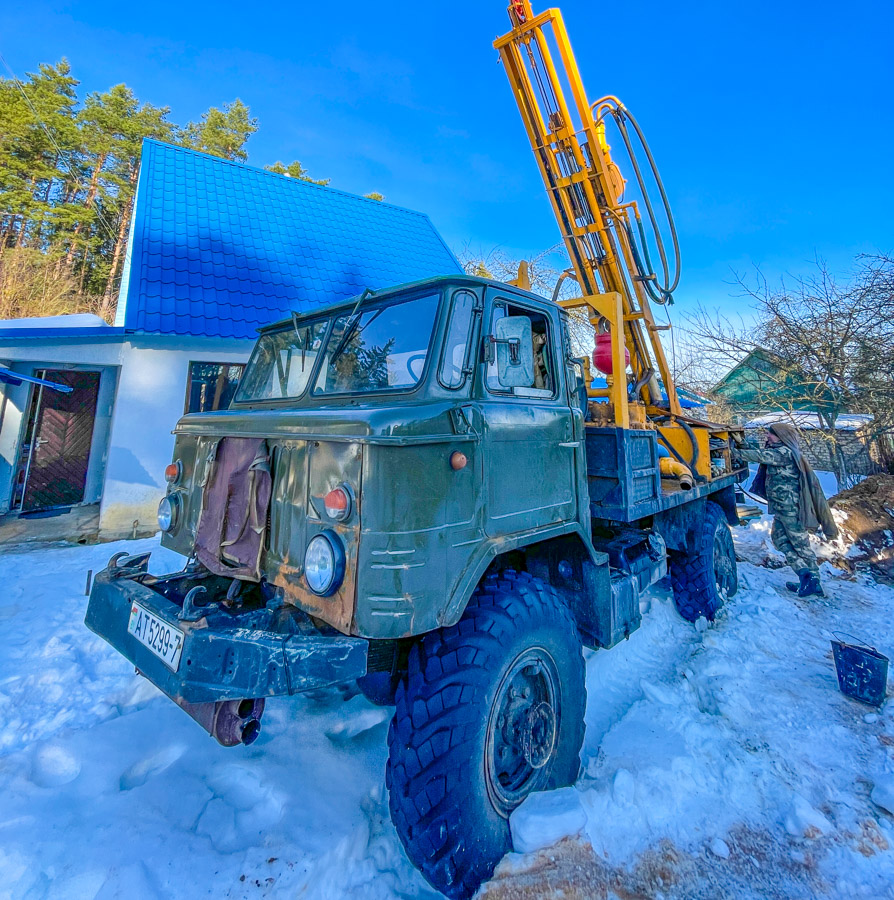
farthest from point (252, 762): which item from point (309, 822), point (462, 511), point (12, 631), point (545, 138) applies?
point (545, 138)

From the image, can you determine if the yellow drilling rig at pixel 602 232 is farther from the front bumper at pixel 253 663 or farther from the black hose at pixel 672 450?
the front bumper at pixel 253 663

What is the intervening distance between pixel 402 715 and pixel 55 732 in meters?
2.24

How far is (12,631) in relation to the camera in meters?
3.73

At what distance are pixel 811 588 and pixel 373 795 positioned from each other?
18.0ft

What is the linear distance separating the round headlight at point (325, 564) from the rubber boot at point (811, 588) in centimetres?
585

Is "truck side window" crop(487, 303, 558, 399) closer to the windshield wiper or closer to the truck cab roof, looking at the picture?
the truck cab roof

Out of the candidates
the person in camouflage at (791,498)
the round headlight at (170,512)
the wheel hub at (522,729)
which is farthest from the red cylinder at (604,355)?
the person in camouflage at (791,498)

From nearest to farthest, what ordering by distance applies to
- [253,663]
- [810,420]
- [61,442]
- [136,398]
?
[253,663] < [136,398] < [61,442] < [810,420]

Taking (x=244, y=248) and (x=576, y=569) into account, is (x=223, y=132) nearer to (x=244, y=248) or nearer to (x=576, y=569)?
(x=244, y=248)

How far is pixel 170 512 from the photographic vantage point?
8.46 feet

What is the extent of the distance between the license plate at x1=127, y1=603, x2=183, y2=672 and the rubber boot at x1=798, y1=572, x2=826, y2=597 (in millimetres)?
6293

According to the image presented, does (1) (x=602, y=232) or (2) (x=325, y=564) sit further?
(1) (x=602, y=232)

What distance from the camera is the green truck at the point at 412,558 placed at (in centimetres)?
175

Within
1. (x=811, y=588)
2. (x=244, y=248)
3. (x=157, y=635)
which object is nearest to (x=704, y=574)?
(x=811, y=588)
